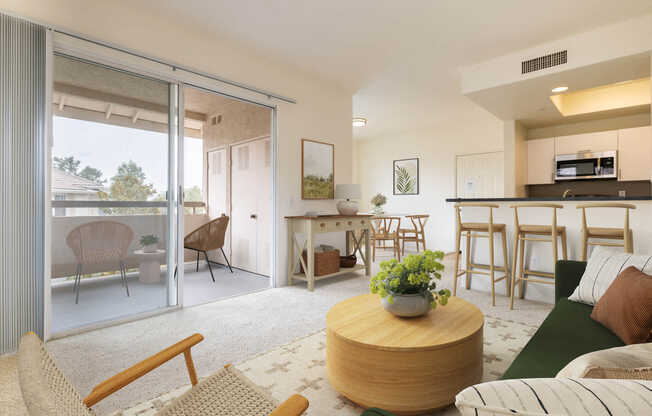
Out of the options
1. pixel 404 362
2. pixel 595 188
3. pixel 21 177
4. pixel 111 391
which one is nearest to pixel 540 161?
pixel 595 188

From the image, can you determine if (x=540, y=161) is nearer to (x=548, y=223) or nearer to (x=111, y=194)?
(x=548, y=223)

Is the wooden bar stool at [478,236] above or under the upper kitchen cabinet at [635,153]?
under

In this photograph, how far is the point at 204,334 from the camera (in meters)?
2.59

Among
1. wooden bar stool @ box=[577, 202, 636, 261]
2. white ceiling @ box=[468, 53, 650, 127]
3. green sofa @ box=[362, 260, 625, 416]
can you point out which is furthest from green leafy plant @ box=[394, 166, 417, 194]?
green sofa @ box=[362, 260, 625, 416]

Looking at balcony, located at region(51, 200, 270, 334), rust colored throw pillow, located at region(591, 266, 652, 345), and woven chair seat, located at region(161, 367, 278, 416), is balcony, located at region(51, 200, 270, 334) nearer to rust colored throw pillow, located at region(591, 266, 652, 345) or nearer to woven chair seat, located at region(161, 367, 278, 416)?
woven chair seat, located at region(161, 367, 278, 416)

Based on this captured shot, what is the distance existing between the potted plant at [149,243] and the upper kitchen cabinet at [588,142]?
5.97 metres

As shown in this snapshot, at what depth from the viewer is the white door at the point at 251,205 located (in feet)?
15.4

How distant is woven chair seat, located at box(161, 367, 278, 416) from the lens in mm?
1120

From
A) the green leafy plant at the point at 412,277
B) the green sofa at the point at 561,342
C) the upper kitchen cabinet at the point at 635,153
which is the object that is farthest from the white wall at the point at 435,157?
the green leafy plant at the point at 412,277

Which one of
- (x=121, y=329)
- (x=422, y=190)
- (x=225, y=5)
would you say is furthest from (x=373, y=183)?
(x=121, y=329)

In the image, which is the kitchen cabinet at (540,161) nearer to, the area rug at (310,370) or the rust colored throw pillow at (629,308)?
the area rug at (310,370)

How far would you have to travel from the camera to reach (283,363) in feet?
6.85

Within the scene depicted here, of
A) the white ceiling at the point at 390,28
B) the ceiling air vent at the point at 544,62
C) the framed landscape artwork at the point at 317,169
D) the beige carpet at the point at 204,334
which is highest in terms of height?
the white ceiling at the point at 390,28

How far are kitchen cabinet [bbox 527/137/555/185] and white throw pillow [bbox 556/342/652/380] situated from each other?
545 centimetres
